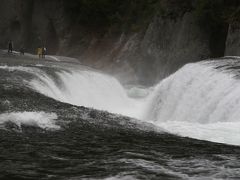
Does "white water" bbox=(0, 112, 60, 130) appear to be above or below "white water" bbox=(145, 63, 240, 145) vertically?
below

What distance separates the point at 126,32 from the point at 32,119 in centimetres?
2955

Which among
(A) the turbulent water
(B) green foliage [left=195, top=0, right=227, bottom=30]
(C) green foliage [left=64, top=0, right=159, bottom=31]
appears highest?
(C) green foliage [left=64, top=0, right=159, bottom=31]

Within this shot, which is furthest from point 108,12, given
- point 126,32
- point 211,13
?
point 211,13

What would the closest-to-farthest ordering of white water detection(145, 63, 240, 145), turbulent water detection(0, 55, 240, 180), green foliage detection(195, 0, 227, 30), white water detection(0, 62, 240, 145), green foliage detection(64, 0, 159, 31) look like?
turbulent water detection(0, 55, 240, 180) < white water detection(145, 63, 240, 145) < white water detection(0, 62, 240, 145) < green foliage detection(195, 0, 227, 30) < green foliage detection(64, 0, 159, 31)

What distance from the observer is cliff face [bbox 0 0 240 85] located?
30.5m

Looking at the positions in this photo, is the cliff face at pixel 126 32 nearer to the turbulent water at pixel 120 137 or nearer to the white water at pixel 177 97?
the white water at pixel 177 97

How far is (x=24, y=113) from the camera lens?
12.7 meters

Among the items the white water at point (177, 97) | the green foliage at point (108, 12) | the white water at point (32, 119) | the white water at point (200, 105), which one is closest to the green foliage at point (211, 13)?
the white water at point (177, 97)

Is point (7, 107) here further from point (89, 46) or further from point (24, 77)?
point (89, 46)

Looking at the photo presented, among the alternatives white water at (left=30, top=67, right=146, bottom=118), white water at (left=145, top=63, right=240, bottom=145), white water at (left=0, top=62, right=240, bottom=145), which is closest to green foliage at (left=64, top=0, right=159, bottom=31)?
white water at (left=0, top=62, right=240, bottom=145)

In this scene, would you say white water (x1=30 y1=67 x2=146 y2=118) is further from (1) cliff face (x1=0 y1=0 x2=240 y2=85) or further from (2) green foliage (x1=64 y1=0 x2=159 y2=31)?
(2) green foliage (x1=64 y1=0 x2=159 y2=31)

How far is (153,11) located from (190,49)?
7.90 m

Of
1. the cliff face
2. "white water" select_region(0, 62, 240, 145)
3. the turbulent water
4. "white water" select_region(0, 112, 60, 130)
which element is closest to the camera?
the turbulent water

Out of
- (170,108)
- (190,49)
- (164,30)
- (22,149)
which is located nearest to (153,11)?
(164,30)
